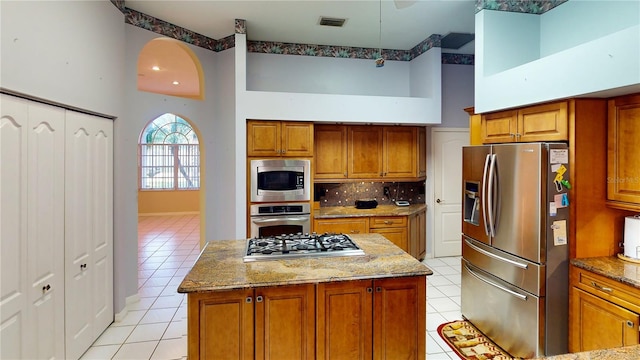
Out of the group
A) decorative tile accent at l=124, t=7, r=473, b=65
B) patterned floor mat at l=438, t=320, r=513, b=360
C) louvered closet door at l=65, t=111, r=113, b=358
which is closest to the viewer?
louvered closet door at l=65, t=111, r=113, b=358

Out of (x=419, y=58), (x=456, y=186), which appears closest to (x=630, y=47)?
(x=419, y=58)

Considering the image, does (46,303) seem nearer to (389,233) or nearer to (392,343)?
(392,343)

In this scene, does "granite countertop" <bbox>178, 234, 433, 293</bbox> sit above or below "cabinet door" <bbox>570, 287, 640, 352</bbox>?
above

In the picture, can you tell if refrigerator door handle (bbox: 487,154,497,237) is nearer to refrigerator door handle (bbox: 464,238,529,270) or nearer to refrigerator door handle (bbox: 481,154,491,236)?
refrigerator door handle (bbox: 481,154,491,236)

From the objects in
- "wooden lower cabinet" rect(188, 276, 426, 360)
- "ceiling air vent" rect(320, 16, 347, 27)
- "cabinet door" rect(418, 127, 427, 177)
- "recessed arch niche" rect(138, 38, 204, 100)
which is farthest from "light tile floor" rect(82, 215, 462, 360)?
"ceiling air vent" rect(320, 16, 347, 27)

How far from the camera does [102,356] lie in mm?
2656

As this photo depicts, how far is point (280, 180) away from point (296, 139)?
566 millimetres

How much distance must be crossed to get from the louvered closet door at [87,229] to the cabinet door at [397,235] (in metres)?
3.13

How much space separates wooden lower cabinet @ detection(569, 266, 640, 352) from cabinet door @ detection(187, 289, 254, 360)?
2336 mm

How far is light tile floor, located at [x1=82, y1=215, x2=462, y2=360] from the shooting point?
2731 mm

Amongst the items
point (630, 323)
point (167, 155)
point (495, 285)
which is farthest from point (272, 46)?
point (167, 155)

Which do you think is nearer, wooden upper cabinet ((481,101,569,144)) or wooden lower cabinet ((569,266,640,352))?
wooden lower cabinet ((569,266,640,352))

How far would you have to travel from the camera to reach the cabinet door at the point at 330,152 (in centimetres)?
466

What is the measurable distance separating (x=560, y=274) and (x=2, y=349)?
12.1 ft
